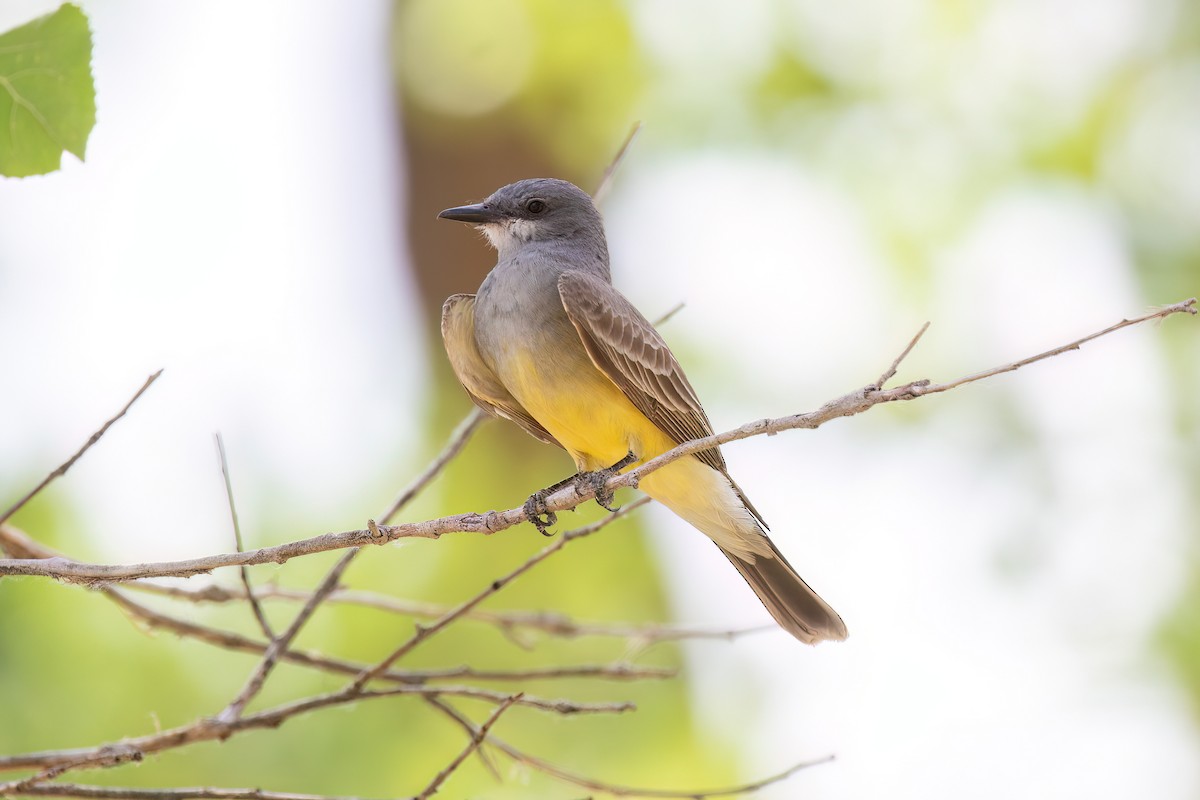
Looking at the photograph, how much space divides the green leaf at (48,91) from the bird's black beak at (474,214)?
8.71ft

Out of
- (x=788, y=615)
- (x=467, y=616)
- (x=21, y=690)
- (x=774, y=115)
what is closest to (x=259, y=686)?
(x=467, y=616)

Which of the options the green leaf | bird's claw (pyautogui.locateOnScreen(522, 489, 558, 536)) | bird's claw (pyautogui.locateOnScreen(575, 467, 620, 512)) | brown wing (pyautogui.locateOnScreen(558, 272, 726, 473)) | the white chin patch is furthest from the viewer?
the white chin patch

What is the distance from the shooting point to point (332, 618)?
8.95m

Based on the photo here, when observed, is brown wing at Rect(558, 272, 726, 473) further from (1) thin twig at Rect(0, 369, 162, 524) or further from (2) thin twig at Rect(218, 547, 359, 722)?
(1) thin twig at Rect(0, 369, 162, 524)

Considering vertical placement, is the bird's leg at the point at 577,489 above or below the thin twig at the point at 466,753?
Result: above

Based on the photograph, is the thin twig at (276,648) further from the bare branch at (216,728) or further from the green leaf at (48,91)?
the green leaf at (48,91)

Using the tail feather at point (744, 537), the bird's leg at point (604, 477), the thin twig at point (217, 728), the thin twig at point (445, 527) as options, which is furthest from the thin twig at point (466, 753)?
the tail feather at point (744, 537)

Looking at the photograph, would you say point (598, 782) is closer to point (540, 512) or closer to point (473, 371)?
point (540, 512)

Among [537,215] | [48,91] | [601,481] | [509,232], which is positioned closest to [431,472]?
[601,481]

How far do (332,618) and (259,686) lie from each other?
17.2ft

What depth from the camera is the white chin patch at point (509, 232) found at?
597 cm

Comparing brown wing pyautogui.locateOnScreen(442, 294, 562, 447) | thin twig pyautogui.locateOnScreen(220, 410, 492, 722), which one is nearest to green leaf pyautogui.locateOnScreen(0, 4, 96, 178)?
thin twig pyautogui.locateOnScreen(220, 410, 492, 722)

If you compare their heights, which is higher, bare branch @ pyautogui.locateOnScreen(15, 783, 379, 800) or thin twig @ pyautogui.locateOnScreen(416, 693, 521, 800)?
thin twig @ pyautogui.locateOnScreen(416, 693, 521, 800)

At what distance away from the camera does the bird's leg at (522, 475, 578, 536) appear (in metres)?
4.05
